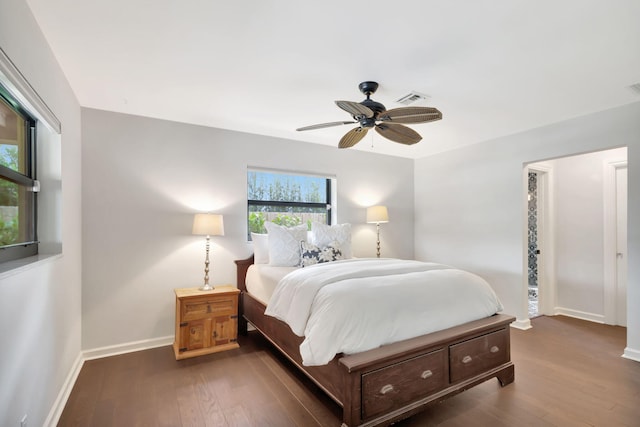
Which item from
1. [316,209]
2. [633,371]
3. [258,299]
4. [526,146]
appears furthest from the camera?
[316,209]

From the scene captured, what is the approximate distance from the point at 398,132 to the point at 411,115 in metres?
0.34

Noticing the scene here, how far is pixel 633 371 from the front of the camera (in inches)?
105

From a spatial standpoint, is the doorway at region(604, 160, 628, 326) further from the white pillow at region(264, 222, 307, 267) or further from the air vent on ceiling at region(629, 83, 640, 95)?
the white pillow at region(264, 222, 307, 267)

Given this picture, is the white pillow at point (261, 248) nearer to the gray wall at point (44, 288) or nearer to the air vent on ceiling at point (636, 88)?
the gray wall at point (44, 288)

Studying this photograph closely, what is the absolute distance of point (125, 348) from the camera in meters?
3.08

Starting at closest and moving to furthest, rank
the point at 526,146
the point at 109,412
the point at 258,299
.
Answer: the point at 109,412 < the point at 258,299 < the point at 526,146

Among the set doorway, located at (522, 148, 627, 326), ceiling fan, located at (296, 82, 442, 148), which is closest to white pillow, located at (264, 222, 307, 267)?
ceiling fan, located at (296, 82, 442, 148)

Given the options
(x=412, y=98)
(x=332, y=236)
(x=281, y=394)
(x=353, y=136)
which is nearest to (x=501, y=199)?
(x=412, y=98)

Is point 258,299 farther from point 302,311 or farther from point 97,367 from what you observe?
point 97,367

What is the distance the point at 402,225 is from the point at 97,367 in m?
4.27

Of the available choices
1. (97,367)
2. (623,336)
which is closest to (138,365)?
(97,367)

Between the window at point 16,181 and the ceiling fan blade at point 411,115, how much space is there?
2239 millimetres

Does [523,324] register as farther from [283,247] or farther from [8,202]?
[8,202]

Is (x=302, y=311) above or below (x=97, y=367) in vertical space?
above
